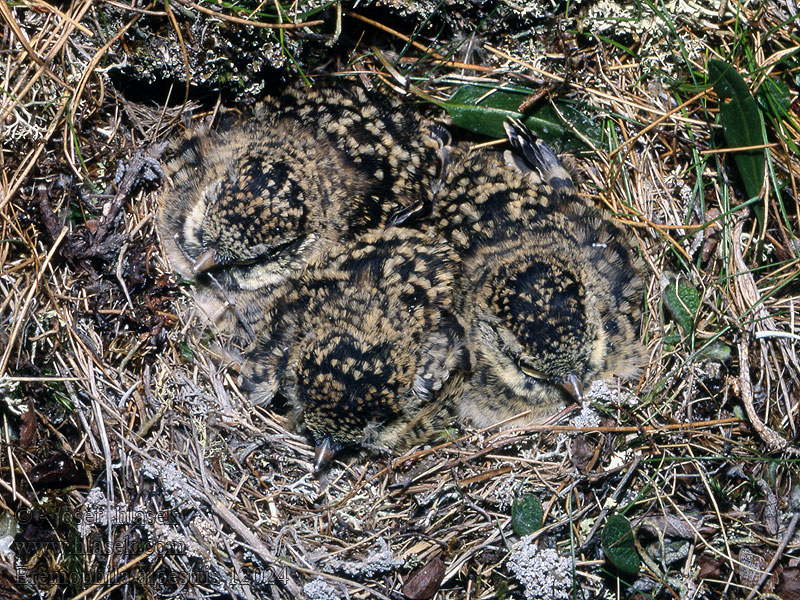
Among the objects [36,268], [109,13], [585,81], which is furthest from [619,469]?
[109,13]

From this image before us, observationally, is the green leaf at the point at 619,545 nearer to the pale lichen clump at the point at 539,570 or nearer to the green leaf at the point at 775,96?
the pale lichen clump at the point at 539,570

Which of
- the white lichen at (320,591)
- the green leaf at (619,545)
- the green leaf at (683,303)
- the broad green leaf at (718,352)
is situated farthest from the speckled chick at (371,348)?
the broad green leaf at (718,352)

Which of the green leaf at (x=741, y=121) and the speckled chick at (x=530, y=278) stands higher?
the green leaf at (x=741, y=121)

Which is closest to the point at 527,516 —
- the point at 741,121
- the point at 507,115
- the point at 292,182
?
the point at 292,182

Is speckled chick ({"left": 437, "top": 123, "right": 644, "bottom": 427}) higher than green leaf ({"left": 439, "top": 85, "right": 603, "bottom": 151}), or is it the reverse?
green leaf ({"left": 439, "top": 85, "right": 603, "bottom": 151})

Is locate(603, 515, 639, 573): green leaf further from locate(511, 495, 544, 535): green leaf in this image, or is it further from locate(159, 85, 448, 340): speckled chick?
locate(159, 85, 448, 340): speckled chick

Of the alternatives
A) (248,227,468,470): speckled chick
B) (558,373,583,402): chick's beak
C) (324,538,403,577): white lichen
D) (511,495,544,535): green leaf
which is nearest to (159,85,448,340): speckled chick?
(248,227,468,470): speckled chick
